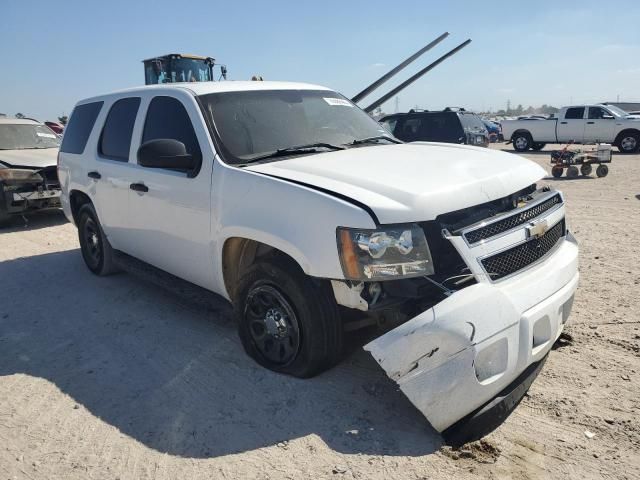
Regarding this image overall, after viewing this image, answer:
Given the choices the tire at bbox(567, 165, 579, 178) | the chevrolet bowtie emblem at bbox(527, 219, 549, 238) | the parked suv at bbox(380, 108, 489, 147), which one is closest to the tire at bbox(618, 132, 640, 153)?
the tire at bbox(567, 165, 579, 178)

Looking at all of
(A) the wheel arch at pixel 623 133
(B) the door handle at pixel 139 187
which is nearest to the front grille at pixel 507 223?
(B) the door handle at pixel 139 187

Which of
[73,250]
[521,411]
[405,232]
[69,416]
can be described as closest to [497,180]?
[405,232]

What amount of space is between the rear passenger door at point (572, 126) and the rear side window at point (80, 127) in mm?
20078

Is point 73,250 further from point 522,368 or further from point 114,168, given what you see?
point 522,368

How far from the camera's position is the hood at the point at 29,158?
8617 mm

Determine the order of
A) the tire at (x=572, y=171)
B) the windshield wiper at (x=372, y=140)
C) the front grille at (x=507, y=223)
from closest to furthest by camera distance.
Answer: the front grille at (x=507, y=223) → the windshield wiper at (x=372, y=140) → the tire at (x=572, y=171)

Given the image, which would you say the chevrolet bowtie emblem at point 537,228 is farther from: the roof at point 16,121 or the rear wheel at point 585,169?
the rear wheel at point 585,169

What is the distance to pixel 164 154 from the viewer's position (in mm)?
3496

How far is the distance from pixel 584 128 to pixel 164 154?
21.4m

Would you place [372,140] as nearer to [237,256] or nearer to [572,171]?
[237,256]

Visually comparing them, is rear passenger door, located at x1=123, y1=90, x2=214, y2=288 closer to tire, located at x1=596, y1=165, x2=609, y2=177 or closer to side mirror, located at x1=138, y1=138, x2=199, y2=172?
side mirror, located at x1=138, y1=138, x2=199, y2=172

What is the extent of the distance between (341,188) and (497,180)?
3.15 ft

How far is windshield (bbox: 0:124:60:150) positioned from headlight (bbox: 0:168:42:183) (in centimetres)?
136

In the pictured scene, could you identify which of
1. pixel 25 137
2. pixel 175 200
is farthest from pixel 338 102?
pixel 25 137
